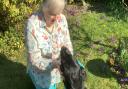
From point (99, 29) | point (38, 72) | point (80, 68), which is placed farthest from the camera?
point (99, 29)

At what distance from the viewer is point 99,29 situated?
8086 mm

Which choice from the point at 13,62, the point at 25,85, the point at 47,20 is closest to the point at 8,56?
the point at 13,62

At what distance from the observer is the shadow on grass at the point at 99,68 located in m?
6.80

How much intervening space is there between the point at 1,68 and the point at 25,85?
0.70 m

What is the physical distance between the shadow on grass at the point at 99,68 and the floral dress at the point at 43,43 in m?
1.53

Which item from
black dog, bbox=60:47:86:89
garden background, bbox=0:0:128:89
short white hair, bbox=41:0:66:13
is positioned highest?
short white hair, bbox=41:0:66:13

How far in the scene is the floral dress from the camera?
5.07 meters

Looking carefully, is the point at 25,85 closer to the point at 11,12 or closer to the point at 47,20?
the point at 11,12

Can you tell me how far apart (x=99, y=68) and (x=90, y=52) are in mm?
480

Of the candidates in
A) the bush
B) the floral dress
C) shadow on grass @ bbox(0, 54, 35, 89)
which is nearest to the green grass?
shadow on grass @ bbox(0, 54, 35, 89)

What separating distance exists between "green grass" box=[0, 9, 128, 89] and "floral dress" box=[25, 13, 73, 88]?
112cm

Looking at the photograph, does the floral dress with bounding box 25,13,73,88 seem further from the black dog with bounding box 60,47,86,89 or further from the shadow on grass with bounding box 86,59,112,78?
the shadow on grass with bounding box 86,59,112,78

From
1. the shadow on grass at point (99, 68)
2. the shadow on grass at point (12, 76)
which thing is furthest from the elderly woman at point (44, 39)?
the shadow on grass at point (99, 68)

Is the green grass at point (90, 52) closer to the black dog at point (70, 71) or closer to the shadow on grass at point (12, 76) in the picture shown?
the shadow on grass at point (12, 76)
